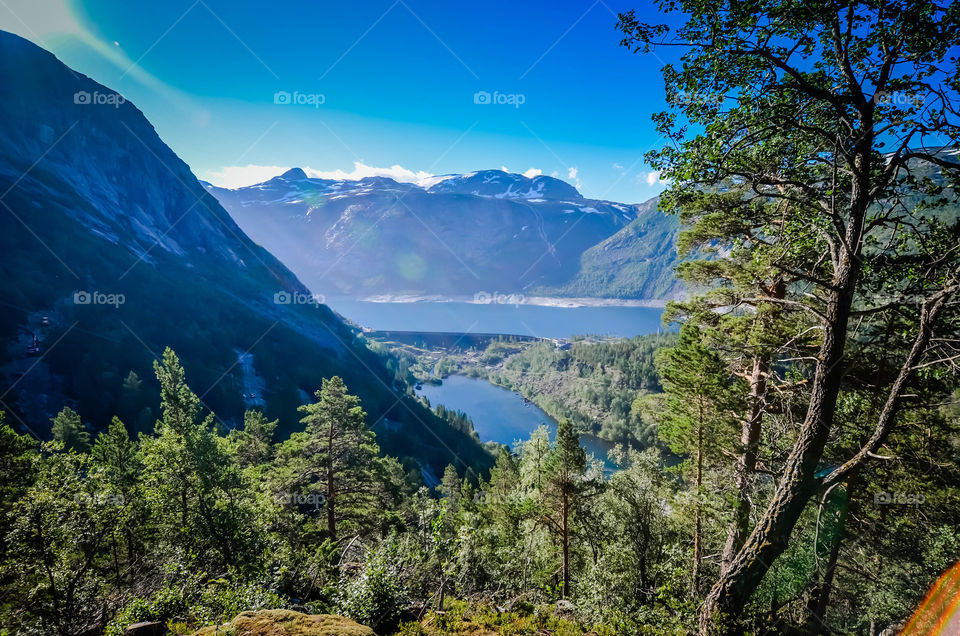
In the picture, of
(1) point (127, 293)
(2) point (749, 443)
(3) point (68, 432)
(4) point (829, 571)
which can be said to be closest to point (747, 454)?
(2) point (749, 443)

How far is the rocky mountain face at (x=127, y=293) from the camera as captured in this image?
71125 millimetres

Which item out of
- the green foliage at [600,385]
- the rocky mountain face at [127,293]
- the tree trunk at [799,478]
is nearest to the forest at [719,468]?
the tree trunk at [799,478]

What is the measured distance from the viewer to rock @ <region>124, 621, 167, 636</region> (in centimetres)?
615

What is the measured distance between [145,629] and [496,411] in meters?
156

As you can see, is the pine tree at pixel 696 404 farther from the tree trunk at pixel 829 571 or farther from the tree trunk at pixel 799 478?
the tree trunk at pixel 799 478

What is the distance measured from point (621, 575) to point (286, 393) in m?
96.2

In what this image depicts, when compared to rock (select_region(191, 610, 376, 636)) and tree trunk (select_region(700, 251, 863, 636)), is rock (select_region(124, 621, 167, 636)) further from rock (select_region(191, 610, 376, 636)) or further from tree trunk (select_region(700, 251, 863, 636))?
tree trunk (select_region(700, 251, 863, 636))

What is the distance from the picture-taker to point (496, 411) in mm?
158125

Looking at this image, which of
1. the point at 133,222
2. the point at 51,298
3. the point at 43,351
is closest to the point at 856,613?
the point at 43,351

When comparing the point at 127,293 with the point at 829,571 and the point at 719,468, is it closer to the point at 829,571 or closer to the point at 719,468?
the point at 719,468

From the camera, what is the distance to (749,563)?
17.9ft

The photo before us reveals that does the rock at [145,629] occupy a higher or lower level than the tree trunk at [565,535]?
higher

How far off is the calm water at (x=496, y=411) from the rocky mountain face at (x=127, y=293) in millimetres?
34961

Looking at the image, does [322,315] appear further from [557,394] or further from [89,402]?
[557,394]
